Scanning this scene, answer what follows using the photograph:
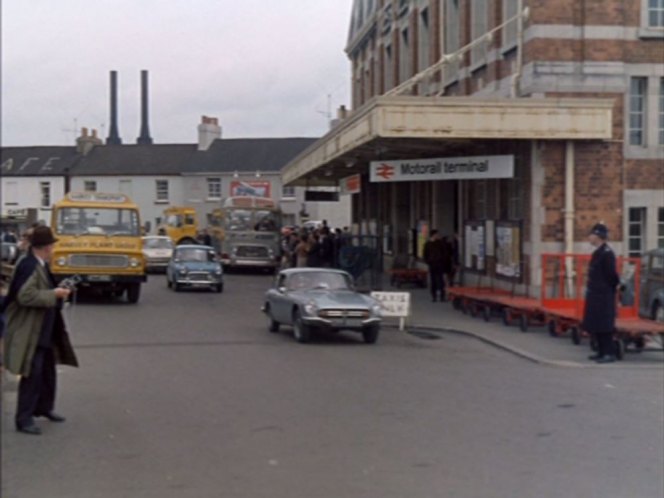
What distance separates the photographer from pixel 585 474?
26.0 ft

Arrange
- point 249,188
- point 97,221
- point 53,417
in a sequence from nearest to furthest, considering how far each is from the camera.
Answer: point 53,417 → point 97,221 → point 249,188

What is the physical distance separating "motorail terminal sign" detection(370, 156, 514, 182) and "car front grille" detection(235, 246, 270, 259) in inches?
613

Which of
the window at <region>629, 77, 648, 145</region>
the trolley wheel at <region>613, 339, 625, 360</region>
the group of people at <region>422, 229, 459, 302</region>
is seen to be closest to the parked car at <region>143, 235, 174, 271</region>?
the group of people at <region>422, 229, 459, 302</region>

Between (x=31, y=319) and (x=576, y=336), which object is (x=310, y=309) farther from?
(x=31, y=319)

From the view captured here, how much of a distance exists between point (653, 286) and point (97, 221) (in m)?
12.9

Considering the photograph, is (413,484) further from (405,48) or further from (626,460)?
(405,48)

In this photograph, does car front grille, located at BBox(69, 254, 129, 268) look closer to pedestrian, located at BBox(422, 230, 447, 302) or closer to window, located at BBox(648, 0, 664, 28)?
pedestrian, located at BBox(422, 230, 447, 302)

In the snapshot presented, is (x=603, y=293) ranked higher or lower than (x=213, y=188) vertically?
lower

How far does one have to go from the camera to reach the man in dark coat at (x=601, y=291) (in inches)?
580

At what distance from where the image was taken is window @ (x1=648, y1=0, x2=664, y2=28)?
22.2 meters

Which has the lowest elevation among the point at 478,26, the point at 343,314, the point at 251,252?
the point at 343,314

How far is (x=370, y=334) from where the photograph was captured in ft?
57.0

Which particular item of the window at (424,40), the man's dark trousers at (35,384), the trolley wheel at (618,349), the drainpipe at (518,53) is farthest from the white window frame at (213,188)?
the man's dark trousers at (35,384)

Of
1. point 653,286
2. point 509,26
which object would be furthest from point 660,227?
point 509,26
